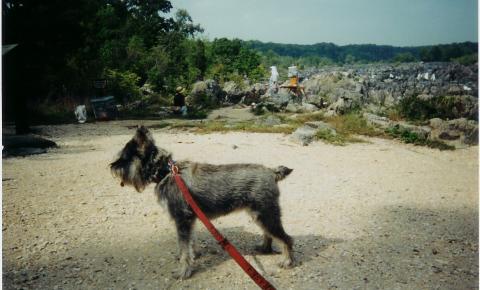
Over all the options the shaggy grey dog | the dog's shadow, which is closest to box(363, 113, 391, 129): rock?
the dog's shadow

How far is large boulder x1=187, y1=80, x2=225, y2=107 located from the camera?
2688 centimetres

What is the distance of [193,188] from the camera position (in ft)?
15.7

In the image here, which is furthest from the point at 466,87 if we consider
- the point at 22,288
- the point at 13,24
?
Answer: the point at 22,288

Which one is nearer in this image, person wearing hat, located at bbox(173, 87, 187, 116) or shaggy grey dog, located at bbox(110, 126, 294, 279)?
shaggy grey dog, located at bbox(110, 126, 294, 279)

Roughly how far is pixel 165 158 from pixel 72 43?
13241 millimetres

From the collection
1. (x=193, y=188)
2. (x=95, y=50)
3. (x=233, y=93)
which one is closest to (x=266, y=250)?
(x=193, y=188)

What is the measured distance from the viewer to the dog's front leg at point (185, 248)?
4816 mm

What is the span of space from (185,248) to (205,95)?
23.2 m

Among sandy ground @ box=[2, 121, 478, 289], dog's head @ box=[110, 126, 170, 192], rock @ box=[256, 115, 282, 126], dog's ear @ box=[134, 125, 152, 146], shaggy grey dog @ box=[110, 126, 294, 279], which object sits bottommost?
rock @ box=[256, 115, 282, 126]

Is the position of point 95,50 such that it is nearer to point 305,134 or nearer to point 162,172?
point 305,134

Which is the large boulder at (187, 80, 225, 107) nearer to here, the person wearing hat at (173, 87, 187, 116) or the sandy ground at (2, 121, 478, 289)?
the person wearing hat at (173, 87, 187, 116)

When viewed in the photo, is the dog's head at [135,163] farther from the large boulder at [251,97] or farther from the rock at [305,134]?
the large boulder at [251,97]

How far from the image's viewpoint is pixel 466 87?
2475 cm

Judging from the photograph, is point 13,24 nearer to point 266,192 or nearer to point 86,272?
point 86,272
